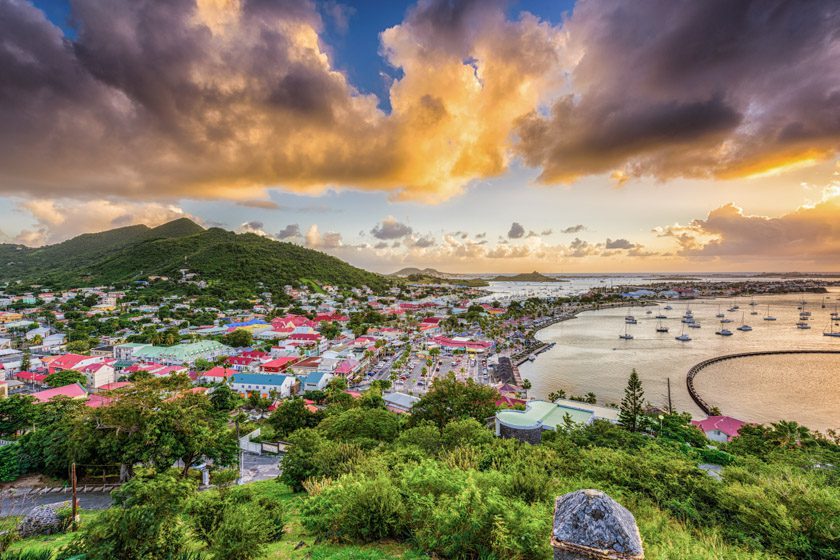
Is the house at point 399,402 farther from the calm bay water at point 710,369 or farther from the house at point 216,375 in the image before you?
the house at point 216,375

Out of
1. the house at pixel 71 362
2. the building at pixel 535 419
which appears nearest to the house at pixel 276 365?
the house at pixel 71 362

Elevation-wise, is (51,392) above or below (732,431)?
above

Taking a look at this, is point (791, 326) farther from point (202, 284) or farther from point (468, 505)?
point (202, 284)

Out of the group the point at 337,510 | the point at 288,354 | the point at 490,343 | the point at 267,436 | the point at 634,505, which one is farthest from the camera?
the point at 490,343

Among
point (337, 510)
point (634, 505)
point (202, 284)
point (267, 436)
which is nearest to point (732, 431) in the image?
point (634, 505)

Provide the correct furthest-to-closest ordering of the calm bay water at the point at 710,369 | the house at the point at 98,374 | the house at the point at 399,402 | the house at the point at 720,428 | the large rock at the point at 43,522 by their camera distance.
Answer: the house at the point at 98,374
the calm bay water at the point at 710,369
the house at the point at 399,402
the house at the point at 720,428
the large rock at the point at 43,522

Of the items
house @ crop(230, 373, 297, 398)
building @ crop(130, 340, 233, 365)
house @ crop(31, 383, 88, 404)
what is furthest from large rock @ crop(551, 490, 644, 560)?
building @ crop(130, 340, 233, 365)
